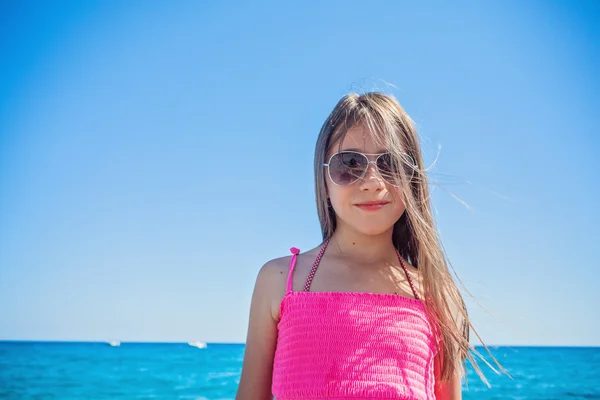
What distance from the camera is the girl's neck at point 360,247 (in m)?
2.17

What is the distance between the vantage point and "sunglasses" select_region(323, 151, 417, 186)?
2045mm

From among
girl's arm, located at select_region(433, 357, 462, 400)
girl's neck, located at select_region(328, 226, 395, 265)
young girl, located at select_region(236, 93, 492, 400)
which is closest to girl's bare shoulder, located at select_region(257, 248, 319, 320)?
young girl, located at select_region(236, 93, 492, 400)

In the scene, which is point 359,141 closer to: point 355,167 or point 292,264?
point 355,167

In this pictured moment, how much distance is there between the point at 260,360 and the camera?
2.04m

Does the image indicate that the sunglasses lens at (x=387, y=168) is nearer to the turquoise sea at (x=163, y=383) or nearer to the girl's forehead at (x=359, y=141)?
the girl's forehead at (x=359, y=141)

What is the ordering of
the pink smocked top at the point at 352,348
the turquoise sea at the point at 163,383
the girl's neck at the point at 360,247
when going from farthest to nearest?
the turquoise sea at the point at 163,383, the girl's neck at the point at 360,247, the pink smocked top at the point at 352,348

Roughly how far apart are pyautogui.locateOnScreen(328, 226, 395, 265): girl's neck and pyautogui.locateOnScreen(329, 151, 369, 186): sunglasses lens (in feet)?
0.75

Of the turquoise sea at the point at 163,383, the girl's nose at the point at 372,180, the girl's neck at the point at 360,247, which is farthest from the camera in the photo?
the turquoise sea at the point at 163,383

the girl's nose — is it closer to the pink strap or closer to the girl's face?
the girl's face

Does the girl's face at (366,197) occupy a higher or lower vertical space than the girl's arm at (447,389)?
higher

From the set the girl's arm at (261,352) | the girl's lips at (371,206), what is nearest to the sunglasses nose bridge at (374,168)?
the girl's lips at (371,206)

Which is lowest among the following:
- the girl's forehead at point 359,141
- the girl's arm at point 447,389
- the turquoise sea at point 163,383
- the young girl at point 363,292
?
the girl's arm at point 447,389

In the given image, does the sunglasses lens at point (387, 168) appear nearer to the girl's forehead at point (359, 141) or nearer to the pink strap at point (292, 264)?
the girl's forehead at point (359, 141)

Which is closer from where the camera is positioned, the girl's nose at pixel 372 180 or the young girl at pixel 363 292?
the young girl at pixel 363 292
